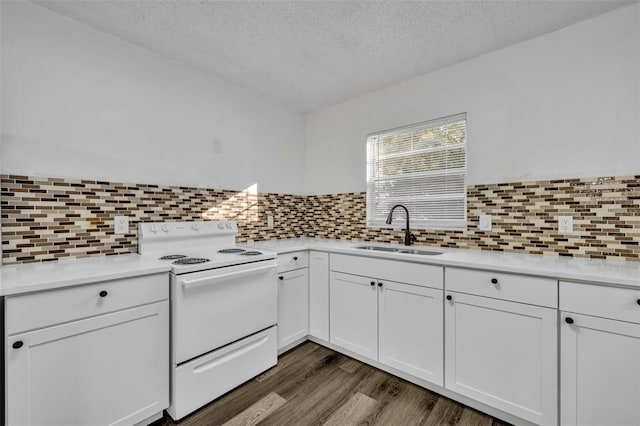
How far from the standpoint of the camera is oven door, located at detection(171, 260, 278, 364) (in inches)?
65.2

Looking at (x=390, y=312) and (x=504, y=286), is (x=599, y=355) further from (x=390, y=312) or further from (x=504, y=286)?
(x=390, y=312)

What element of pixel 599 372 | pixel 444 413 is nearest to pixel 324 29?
pixel 599 372

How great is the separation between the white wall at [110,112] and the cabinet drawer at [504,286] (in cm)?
205

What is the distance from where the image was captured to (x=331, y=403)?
1.82 m

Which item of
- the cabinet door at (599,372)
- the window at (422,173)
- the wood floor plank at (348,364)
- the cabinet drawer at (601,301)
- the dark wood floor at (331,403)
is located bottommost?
the dark wood floor at (331,403)

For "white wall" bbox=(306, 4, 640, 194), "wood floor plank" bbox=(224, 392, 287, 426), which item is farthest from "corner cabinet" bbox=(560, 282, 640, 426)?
"wood floor plank" bbox=(224, 392, 287, 426)

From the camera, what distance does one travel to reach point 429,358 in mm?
1905

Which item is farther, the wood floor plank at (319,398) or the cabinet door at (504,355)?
the wood floor plank at (319,398)

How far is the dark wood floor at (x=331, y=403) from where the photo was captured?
167 centimetres

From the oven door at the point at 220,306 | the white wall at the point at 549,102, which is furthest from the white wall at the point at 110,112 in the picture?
the white wall at the point at 549,102

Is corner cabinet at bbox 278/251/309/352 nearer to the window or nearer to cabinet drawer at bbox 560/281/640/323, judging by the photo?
the window

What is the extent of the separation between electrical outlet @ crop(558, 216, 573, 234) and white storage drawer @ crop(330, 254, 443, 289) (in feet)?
2.83

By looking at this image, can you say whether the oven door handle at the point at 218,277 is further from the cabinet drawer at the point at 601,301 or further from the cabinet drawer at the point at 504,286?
the cabinet drawer at the point at 601,301

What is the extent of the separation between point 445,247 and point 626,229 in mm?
1062
